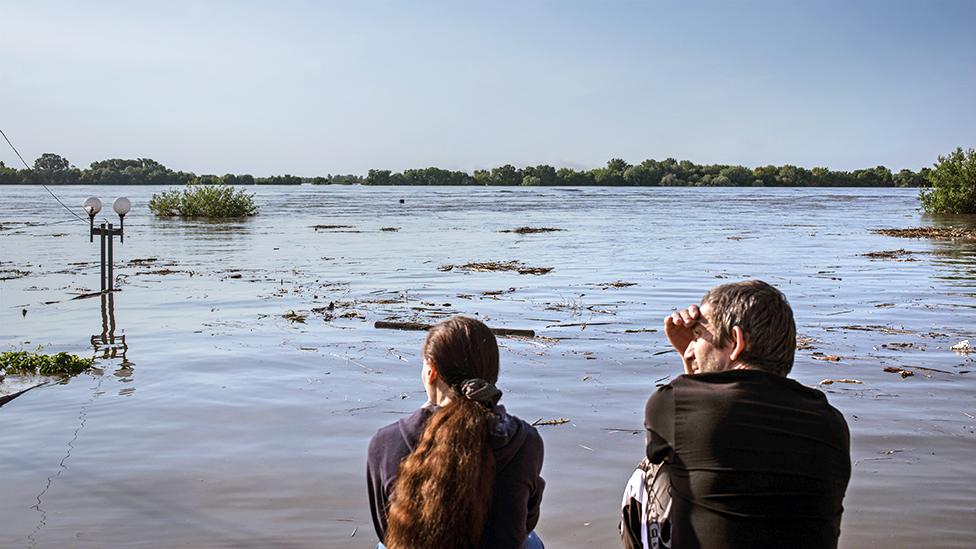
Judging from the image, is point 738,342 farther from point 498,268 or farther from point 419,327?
point 498,268

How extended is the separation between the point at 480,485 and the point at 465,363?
359 mm

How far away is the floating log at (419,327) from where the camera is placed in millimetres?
10055

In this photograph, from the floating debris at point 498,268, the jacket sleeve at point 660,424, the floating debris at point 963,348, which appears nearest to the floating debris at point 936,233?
the floating debris at point 498,268

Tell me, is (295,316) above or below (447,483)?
below

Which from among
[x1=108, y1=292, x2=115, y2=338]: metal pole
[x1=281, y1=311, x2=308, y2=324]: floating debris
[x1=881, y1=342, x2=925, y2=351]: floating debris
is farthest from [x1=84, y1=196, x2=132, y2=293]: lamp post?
[x1=881, y1=342, x2=925, y2=351]: floating debris

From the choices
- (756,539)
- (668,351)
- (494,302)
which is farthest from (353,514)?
(494,302)

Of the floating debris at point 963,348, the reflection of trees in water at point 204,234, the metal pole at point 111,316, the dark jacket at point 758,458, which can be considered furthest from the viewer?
the reflection of trees in water at point 204,234

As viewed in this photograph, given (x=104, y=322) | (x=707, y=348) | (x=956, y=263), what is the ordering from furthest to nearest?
(x=956, y=263) → (x=104, y=322) → (x=707, y=348)

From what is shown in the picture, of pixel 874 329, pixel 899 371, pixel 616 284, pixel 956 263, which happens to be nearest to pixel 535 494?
pixel 899 371

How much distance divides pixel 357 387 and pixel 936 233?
1036 inches

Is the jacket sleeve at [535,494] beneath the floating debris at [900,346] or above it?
above

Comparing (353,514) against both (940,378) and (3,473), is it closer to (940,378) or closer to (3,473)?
(3,473)

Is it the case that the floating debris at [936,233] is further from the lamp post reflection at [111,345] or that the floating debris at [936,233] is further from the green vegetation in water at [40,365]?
the green vegetation in water at [40,365]

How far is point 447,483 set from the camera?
2449mm
